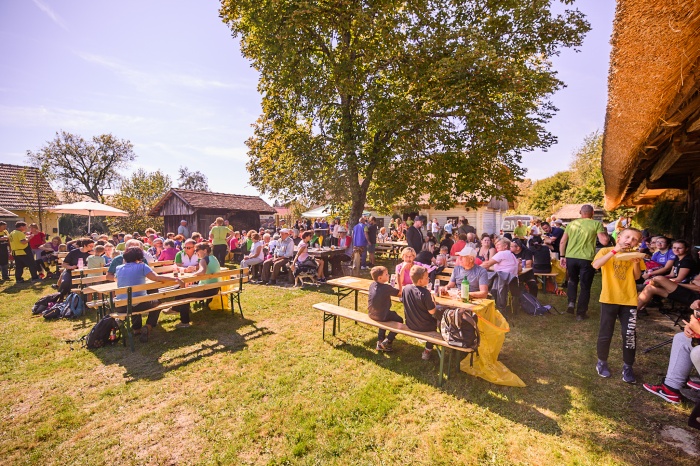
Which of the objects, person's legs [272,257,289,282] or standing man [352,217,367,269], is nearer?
person's legs [272,257,289,282]

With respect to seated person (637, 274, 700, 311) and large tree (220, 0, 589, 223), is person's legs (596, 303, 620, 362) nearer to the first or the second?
seated person (637, 274, 700, 311)

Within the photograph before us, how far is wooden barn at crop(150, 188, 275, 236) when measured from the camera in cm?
2159

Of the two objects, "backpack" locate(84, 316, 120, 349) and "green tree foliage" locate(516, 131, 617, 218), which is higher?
"green tree foliage" locate(516, 131, 617, 218)

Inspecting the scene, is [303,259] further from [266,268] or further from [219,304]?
[219,304]

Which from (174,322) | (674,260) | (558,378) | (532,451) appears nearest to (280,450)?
(532,451)

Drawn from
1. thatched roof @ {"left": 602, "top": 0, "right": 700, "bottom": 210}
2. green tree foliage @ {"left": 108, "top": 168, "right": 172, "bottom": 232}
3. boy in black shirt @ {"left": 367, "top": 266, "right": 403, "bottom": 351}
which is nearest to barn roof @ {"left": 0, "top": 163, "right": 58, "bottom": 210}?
green tree foliage @ {"left": 108, "top": 168, "right": 172, "bottom": 232}

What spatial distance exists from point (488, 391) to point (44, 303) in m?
9.38

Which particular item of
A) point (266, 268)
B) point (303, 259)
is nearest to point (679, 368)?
point (303, 259)

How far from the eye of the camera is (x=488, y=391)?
12.2ft

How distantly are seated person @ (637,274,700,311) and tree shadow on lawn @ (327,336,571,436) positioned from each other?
3.47 m

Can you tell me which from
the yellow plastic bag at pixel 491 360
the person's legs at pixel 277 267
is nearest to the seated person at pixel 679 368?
the yellow plastic bag at pixel 491 360

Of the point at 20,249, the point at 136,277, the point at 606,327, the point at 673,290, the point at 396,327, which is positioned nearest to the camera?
the point at 606,327

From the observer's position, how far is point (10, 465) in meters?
2.67

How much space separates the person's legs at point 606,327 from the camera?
154 inches
